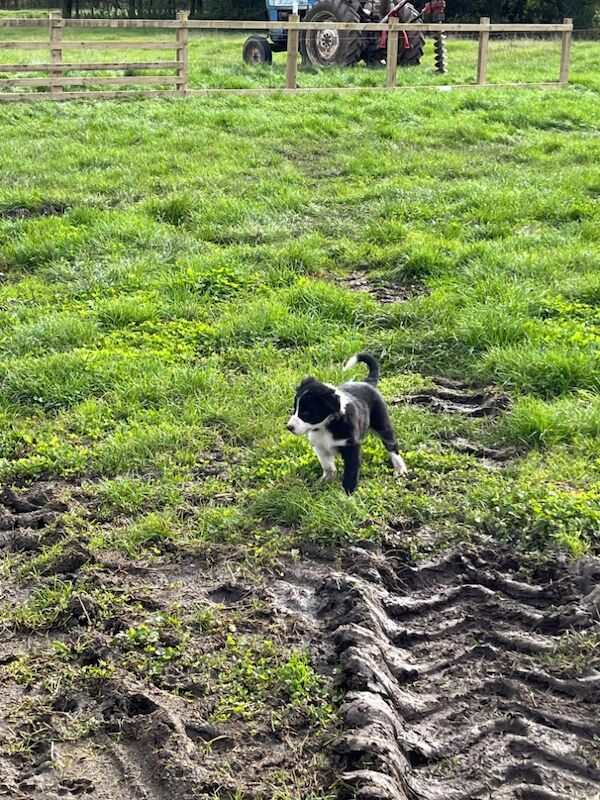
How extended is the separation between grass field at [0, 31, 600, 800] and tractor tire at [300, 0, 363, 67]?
30.9ft

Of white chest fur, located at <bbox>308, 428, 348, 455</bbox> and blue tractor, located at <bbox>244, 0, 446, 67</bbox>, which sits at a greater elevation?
blue tractor, located at <bbox>244, 0, 446, 67</bbox>

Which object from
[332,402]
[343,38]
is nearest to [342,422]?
[332,402]

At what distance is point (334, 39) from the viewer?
20.6 metres

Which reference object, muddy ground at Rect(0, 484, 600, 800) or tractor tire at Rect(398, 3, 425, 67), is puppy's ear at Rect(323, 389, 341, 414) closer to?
muddy ground at Rect(0, 484, 600, 800)

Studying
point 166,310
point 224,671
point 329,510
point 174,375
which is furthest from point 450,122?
point 224,671

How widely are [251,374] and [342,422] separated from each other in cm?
161

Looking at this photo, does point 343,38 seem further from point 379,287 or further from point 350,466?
point 350,466

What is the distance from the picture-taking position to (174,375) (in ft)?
19.3

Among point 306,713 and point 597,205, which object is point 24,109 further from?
point 306,713

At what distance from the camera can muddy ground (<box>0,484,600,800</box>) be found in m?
2.95

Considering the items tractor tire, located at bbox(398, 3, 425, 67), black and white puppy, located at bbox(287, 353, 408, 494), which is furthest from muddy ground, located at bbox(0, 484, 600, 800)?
tractor tire, located at bbox(398, 3, 425, 67)

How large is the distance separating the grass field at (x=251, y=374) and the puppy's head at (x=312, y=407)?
38 centimetres

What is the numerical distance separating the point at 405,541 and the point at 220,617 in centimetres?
93

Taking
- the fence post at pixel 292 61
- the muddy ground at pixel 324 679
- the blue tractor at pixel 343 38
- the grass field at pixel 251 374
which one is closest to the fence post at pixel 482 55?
the blue tractor at pixel 343 38
